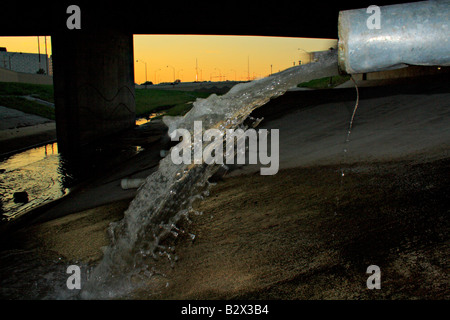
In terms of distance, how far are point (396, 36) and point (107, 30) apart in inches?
867

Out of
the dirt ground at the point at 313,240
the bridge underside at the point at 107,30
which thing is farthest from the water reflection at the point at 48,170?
the dirt ground at the point at 313,240

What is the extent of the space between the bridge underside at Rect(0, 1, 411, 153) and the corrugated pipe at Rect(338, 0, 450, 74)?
15.4 meters

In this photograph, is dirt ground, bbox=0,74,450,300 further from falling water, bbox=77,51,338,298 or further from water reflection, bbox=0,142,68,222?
water reflection, bbox=0,142,68,222

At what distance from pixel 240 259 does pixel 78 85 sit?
1843cm

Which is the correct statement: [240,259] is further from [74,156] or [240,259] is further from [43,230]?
[74,156]

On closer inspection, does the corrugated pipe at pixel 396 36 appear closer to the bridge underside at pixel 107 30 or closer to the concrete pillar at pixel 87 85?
the bridge underside at pixel 107 30

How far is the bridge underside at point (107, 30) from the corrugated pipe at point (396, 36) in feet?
50.5

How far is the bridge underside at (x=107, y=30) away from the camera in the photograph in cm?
1905

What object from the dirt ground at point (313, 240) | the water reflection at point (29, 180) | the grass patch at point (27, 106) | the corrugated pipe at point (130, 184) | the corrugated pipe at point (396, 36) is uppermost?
the corrugated pipe at point (396, 36)

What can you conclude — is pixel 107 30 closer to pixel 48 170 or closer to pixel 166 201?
pixel 48 170

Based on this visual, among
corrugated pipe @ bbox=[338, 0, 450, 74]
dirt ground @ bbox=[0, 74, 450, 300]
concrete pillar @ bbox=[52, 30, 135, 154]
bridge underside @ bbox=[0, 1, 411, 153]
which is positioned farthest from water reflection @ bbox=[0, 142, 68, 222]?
corrugated pipe @ bbox=[338, 0, 450, 74]

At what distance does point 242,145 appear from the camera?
9.33 metres

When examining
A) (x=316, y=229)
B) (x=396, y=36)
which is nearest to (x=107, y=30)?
(x=316, y=229)

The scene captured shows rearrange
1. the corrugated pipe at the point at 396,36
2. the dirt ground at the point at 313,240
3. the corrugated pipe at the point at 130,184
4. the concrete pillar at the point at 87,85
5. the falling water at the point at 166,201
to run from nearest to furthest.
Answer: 1. the corrugated pipe at the point at 396,36
2. the dirt ground at the point at 313,240
3. the falling water at the point at 166,201
4. the corrugated pipe at the point at 130,184
5. the concrete pillar at the point at 87,85
